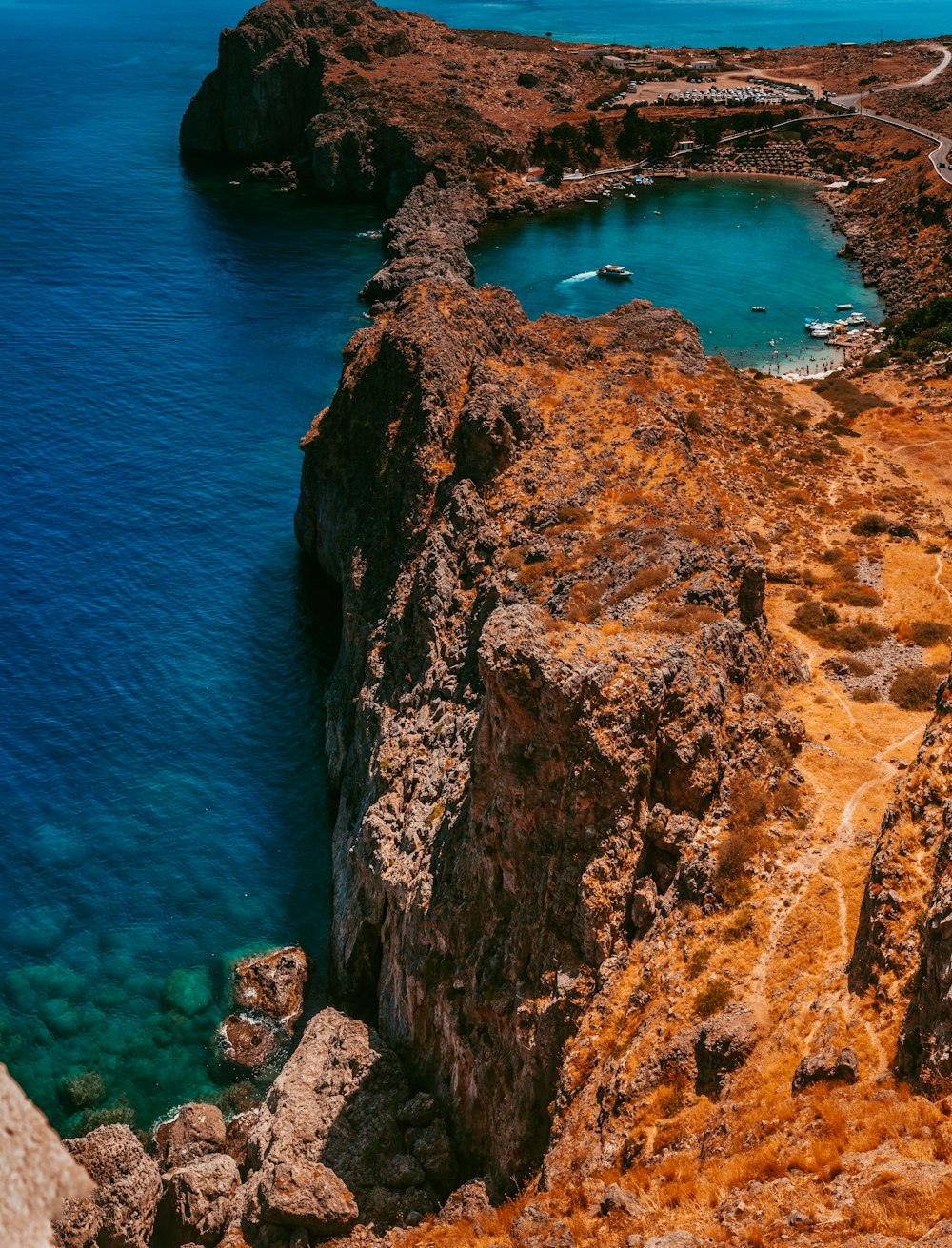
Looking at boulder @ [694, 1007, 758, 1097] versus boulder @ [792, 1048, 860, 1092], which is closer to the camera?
boulder @ [792, 1048, 860, 1092]

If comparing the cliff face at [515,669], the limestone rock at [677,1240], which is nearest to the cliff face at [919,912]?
the limestone rock at [677,1240]

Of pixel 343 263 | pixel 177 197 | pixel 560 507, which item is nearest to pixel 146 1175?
pixel 560 507

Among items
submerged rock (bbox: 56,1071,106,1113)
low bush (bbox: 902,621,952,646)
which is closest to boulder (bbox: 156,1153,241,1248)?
submerged rock (bbox: 56,1071,106,1113)

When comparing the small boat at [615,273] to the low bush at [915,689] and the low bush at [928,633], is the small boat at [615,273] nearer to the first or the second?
the low bush at [928,633]

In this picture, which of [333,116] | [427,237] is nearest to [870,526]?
[427,237]

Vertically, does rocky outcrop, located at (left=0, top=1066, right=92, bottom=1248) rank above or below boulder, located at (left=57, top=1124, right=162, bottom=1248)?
above

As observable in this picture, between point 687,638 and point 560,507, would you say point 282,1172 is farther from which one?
point 560,507

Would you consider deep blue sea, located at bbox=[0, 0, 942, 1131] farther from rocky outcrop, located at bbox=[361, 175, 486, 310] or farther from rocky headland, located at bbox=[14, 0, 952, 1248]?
rocky outcrop, located at bbox=[361, 175, 486, 310]
